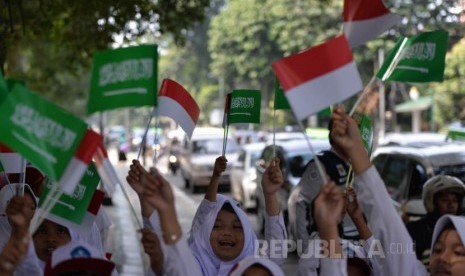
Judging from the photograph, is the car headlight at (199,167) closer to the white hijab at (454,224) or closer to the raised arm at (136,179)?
the raised arm at (136,179)

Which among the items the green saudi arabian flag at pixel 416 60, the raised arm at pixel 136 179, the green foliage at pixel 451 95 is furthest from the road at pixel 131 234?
the green foliage at pixel 451 95

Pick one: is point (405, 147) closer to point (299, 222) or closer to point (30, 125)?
point (299, 222)

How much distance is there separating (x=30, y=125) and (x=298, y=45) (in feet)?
135

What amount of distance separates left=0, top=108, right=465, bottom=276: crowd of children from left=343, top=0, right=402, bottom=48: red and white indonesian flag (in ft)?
1.98

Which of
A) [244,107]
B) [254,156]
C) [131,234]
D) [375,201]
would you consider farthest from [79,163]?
[254,156]

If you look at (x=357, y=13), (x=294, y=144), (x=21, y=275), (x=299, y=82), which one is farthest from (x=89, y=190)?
(x=294, y=144)

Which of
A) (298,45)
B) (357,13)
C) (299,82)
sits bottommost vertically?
(299,82)

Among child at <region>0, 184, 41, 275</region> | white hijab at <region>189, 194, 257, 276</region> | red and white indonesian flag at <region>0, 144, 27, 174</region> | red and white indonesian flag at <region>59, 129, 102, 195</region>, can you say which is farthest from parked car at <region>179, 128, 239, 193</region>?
red and white indonesian flag at <region>59, 129, 102, 195</region>

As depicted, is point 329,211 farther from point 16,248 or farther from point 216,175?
point 216,175

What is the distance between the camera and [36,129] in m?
3.13

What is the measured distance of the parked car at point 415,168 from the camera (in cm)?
861

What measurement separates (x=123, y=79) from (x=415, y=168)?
613 centimetres

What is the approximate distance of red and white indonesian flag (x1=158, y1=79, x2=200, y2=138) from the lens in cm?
436

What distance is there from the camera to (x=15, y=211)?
3.29 m
